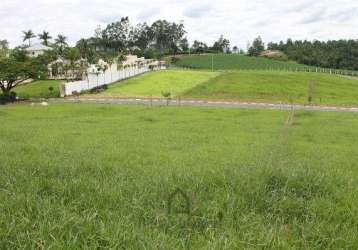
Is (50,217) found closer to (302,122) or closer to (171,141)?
(171,141)

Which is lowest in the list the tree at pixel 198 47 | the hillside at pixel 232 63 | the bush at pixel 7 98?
the bush at pixel 7 98

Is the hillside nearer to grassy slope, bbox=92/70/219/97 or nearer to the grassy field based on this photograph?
grassy slope, bbox=92/70/219/97

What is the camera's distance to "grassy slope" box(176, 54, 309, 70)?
108625 millimetres

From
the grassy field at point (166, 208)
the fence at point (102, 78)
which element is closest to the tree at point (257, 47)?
the fence at point (102, 78)

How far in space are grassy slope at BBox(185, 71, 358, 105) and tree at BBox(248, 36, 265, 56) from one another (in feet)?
256

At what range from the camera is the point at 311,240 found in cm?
444

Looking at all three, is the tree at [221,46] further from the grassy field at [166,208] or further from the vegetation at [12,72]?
the grassy field at [166,208]

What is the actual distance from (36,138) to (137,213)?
397 inches

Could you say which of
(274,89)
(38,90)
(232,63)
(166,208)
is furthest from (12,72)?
(232,63)

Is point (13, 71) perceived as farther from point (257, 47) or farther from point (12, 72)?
point (257, 47)

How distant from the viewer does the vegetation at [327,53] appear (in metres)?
107

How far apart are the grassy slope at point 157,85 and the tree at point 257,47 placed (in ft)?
253

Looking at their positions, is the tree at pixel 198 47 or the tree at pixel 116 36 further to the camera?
the tree at pixel 198 47

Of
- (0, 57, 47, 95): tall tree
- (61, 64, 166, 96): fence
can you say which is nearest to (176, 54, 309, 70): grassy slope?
(61, 64, 166, 96): fence
